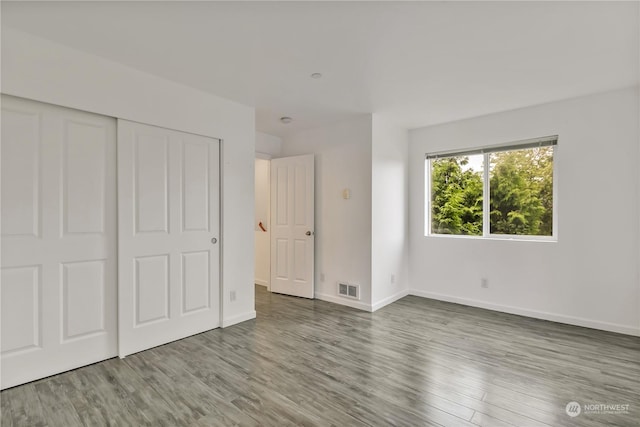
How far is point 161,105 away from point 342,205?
92.0 inches

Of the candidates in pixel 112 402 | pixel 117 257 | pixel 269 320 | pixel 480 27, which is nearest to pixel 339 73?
pixel 480 27

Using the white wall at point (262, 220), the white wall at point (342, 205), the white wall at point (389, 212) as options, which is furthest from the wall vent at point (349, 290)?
the white wall at point (262, 220)

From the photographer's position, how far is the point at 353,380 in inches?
86.8

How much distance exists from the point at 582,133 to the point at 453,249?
1.90 meters

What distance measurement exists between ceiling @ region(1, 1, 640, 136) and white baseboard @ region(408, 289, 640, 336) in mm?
2397

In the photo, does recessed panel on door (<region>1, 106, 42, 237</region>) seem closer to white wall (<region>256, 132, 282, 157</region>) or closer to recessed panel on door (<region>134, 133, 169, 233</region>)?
recessed panel on door (<region>134, 133, 169, 233</region>)

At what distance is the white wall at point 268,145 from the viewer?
450 cm

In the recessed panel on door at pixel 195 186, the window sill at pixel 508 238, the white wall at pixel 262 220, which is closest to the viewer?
the recessed panel on door at pixel 195 186

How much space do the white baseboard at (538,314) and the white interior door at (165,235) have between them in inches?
116

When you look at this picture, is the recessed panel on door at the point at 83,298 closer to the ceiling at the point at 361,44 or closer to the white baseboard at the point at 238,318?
the white baseboard at the point at 238,318

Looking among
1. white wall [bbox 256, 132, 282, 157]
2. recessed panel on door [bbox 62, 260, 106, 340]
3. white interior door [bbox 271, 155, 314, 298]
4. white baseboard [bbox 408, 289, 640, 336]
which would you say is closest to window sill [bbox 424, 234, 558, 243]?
white baseboard [bbox 408, 289, 640, 336]

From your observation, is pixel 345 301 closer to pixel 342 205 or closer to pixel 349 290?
pixel 349 290

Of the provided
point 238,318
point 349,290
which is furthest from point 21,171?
point 349,290

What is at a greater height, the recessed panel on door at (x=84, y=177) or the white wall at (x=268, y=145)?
the white wall at (x=268, y=145)
